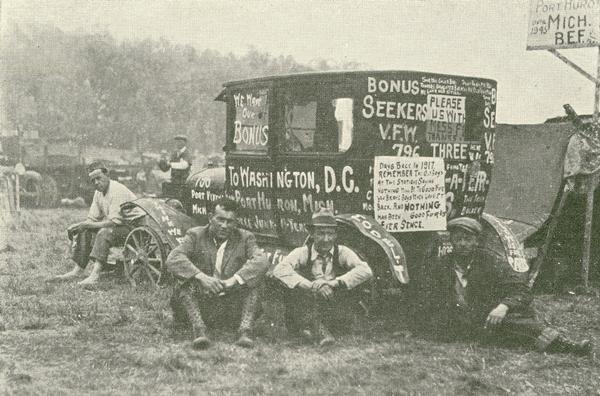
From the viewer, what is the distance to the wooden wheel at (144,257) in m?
7.40

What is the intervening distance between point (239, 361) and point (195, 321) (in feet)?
2.17

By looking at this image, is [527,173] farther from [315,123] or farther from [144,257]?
[144,257]

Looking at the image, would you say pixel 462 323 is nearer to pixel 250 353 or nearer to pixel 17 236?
pixel 250 353

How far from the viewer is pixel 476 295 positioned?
5.44 m

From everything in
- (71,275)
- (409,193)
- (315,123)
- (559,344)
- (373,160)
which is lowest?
(71,275)

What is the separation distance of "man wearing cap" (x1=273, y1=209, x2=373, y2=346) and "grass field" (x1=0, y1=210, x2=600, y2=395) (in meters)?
0.21

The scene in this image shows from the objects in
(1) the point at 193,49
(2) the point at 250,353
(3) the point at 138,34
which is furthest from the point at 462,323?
(1) the point at 193,49

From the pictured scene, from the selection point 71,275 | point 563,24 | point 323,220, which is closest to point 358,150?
point 323,220

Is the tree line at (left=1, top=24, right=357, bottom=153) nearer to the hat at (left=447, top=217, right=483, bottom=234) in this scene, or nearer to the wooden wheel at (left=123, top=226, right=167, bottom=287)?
the wooden wheel at (left=123, top=226, right=167, bottom=287)

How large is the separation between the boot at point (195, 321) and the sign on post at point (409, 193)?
5.71 ft

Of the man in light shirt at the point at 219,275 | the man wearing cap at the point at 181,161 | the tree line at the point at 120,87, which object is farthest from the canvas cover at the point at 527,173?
the tree line at the point at 120,87

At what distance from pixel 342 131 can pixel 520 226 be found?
3060mm

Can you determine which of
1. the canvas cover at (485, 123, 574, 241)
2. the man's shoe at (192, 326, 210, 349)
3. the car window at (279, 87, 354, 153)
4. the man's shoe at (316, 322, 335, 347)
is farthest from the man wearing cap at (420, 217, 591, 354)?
the canvas cover at (485, 123, 574, 241)

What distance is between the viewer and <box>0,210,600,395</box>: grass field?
14.2ft
